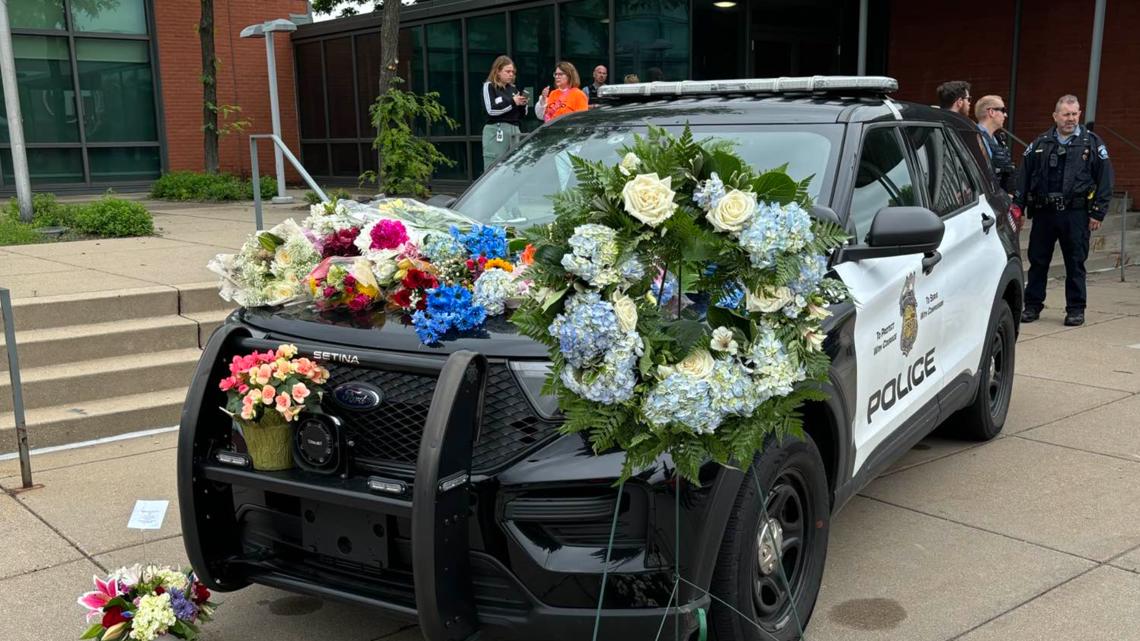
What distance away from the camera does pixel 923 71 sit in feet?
54.8

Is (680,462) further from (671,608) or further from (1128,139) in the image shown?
(1128,139)

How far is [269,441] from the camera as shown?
10.6ft

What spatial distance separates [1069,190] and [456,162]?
11.8 metres

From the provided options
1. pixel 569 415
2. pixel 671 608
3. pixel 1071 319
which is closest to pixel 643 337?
pixel 569 415

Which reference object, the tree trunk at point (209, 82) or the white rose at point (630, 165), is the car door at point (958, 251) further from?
the tree trunk at point (209, 82)

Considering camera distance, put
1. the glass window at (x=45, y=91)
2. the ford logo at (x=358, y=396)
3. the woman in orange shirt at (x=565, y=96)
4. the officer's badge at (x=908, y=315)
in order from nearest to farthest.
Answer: the ford logo at (x=358, y=396) < the officer's badge at (x=908, y=315) < the woman in orange shirt at (x=565, y=96) < the glass window at (x=45, y=91)

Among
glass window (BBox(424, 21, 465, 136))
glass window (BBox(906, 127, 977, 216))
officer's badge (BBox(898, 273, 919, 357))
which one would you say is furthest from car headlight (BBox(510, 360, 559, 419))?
glass window (BBox(424, 21, 465, 136))

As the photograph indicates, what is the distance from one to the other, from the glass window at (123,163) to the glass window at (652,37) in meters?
10.5

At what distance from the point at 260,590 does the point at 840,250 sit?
2638 mm

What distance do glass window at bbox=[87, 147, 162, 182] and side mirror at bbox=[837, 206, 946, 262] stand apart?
1950 centimetres

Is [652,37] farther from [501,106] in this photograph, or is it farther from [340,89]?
[340,89]

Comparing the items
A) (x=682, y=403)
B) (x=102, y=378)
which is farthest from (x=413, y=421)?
(x=102, y=378)

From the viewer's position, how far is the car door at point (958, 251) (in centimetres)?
494

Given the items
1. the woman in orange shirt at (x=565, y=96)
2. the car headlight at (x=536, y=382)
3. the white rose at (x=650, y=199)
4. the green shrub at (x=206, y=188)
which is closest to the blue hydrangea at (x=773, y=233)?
the white rose at (x=650, y=199)
